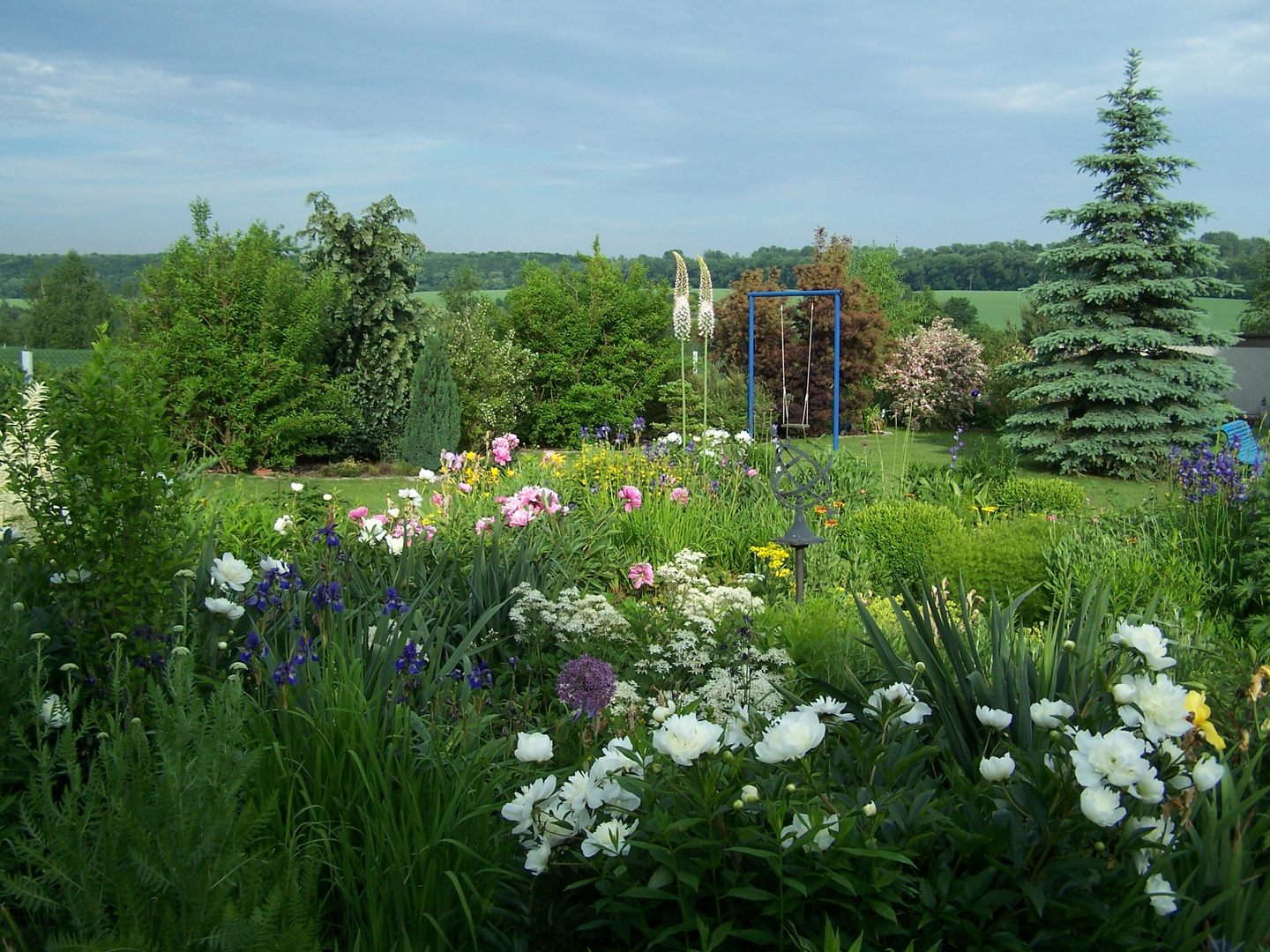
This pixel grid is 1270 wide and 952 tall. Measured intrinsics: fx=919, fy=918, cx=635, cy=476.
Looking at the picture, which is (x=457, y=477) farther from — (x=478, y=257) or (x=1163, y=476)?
(x=478, y=257)

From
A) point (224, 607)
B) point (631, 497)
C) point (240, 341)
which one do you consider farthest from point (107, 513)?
point (240, 341)

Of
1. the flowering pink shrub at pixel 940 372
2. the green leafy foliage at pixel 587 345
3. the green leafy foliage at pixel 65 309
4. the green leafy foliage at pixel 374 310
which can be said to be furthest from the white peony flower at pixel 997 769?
the green leafy foliage at pixel 65 309

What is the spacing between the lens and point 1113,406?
12.5 metres

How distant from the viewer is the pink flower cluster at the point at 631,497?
19.2ft

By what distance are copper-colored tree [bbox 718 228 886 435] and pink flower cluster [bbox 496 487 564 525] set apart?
1051 centimetres

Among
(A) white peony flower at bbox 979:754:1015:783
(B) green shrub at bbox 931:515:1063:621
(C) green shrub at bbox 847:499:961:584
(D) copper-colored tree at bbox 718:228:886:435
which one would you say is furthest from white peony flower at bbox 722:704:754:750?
(D) copper-colored tree at bbox 718:228:886:435

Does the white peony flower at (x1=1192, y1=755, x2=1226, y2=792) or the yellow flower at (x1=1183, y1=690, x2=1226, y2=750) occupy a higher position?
the yellow flower at (x1=1183, y1=690, x2=1226, y2=750)

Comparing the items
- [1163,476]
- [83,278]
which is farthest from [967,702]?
[83,278]

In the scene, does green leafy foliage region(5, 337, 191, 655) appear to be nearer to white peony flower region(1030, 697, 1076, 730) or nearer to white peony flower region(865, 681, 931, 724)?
white peony flower region(865, 681, 931, 724)

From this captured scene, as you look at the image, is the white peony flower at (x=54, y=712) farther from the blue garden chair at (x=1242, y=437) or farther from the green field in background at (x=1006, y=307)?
the green field in background at (x=1006, y=307)

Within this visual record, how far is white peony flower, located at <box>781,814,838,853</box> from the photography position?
1.47 metres

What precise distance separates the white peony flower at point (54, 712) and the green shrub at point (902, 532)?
487 cm

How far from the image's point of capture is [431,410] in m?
12.3

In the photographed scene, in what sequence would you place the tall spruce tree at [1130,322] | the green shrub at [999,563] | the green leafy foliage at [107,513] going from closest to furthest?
the green leafy foliage at [107,513]
the green shrub at [999,563]
the tall spruce tree at [1130,322]
